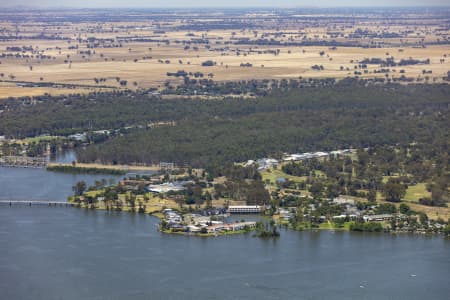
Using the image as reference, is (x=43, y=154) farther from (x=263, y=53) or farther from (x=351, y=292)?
(x=263, y=53)

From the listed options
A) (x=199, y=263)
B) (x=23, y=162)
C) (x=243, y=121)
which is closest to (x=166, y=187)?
(x=23, y=162)

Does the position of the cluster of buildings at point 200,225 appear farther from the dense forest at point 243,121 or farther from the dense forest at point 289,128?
the dense forest at point 289,128

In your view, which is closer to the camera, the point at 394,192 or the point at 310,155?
the point at 394,192

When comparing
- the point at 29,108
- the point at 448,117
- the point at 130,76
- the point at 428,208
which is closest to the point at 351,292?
the point at 428,208

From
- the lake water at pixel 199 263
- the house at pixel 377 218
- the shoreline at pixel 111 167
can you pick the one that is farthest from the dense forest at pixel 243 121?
the lake water at pixel 199 263

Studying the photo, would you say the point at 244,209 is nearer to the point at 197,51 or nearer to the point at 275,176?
the point at 275,176

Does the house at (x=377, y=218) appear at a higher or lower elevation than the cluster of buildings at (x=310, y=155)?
lower
